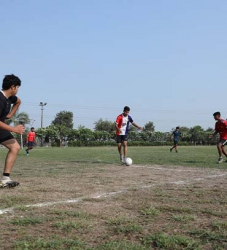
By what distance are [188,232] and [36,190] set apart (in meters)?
2.80

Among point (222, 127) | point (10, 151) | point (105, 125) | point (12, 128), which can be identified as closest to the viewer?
point (12, 128)

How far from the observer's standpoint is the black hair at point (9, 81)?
5461mm

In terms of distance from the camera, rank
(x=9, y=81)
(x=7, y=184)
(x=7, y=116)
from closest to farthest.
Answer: (x=7, y=184), (x=9, y=81), (x=7, y=116)

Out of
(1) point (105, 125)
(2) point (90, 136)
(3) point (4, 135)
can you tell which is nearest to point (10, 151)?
(3) point (4, 135)

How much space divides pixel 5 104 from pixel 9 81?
1.38ft

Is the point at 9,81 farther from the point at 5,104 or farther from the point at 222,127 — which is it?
the point at 222,127

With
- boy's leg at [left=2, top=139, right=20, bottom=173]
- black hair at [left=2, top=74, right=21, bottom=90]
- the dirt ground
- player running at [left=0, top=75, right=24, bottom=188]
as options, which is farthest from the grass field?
black hair at [left=2, top=74, right=21, bottom=90]

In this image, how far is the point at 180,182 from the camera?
241 inches

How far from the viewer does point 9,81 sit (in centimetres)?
546

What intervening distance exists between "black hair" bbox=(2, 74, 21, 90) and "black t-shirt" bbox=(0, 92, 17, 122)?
0.24 metres

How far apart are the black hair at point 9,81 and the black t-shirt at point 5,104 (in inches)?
9.3

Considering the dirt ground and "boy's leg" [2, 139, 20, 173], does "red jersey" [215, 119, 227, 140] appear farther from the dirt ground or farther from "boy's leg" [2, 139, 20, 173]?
"boy's leg" [2, 139, 20, 173]

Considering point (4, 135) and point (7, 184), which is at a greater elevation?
point (4, 135)

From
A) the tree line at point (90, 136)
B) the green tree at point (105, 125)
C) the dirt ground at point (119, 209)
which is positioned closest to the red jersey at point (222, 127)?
the dirt ground at point (119, 209)
